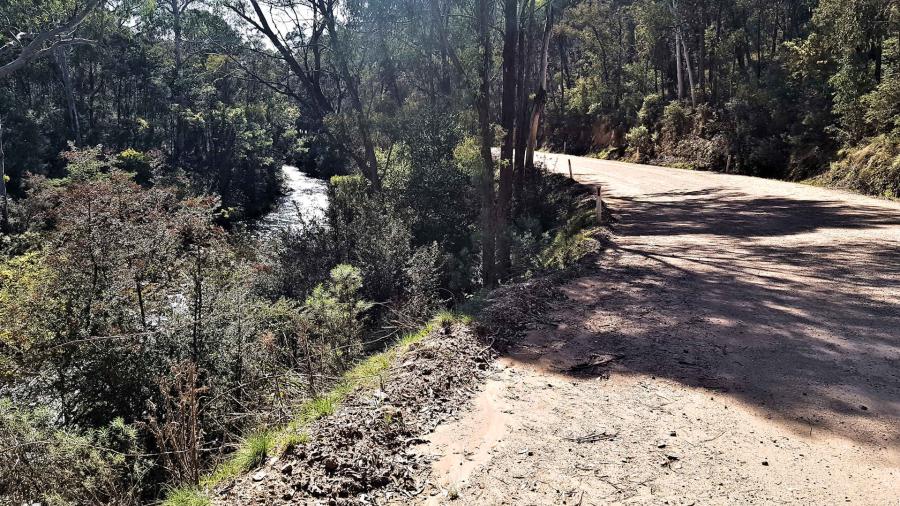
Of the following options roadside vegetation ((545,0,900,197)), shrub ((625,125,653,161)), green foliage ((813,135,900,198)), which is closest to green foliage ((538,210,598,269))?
green foliage ((813,135,900,198))

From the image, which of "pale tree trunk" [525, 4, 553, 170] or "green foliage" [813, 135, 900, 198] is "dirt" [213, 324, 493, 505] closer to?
"pale tree trunk" [525, 4, 553, 170]

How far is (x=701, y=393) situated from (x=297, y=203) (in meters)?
21.8

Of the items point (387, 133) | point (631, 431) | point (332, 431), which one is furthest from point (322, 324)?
point (387, 133)

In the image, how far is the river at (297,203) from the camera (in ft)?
92.5

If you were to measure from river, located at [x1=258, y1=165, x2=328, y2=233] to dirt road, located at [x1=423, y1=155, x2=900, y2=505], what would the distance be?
672 inches

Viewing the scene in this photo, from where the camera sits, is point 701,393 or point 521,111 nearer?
point 701,393

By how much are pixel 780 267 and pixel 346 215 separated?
32.7 ft

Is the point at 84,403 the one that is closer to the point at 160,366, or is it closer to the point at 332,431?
the point at 160,366

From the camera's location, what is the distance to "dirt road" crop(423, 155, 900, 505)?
3.78m

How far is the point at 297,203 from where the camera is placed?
973 inches

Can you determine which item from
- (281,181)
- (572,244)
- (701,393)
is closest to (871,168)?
(572,244)

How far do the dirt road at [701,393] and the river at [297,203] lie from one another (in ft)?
56.0

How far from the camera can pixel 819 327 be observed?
6273 mm

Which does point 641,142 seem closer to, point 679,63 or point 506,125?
point 679,63
